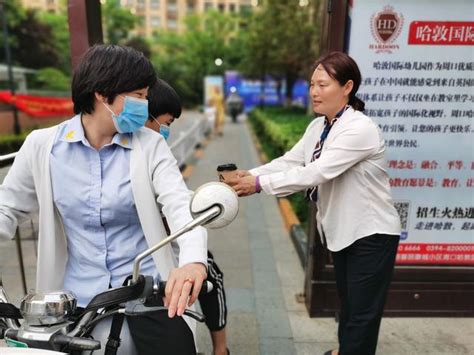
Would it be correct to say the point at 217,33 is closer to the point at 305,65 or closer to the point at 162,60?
the point at 162,60

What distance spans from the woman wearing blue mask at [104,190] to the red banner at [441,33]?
195cm

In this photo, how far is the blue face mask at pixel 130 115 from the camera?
1.39m

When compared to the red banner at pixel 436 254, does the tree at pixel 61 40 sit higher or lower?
higher

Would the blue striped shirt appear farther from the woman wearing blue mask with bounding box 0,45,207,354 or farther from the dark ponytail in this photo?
the dark ponytail

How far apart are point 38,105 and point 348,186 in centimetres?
1349

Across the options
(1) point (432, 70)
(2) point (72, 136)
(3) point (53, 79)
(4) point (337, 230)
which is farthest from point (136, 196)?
(3) point (53, 79)

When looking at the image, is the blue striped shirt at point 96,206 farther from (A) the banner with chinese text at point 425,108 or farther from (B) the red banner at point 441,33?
(B) the red banner at point 441,33

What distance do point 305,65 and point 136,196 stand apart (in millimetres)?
11831

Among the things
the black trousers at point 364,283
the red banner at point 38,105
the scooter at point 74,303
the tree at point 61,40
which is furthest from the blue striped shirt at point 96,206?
the tree at point 61,40

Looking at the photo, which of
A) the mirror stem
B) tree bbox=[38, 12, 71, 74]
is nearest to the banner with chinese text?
the mirror stem

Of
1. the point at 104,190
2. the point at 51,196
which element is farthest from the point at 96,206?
the point at 51,196

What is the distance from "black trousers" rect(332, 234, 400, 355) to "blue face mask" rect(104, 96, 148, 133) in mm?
1241

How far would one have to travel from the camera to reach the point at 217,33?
39.5 meters

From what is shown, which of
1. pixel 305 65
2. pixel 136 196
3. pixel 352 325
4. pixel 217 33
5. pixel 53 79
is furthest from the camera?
pixel 217 33
